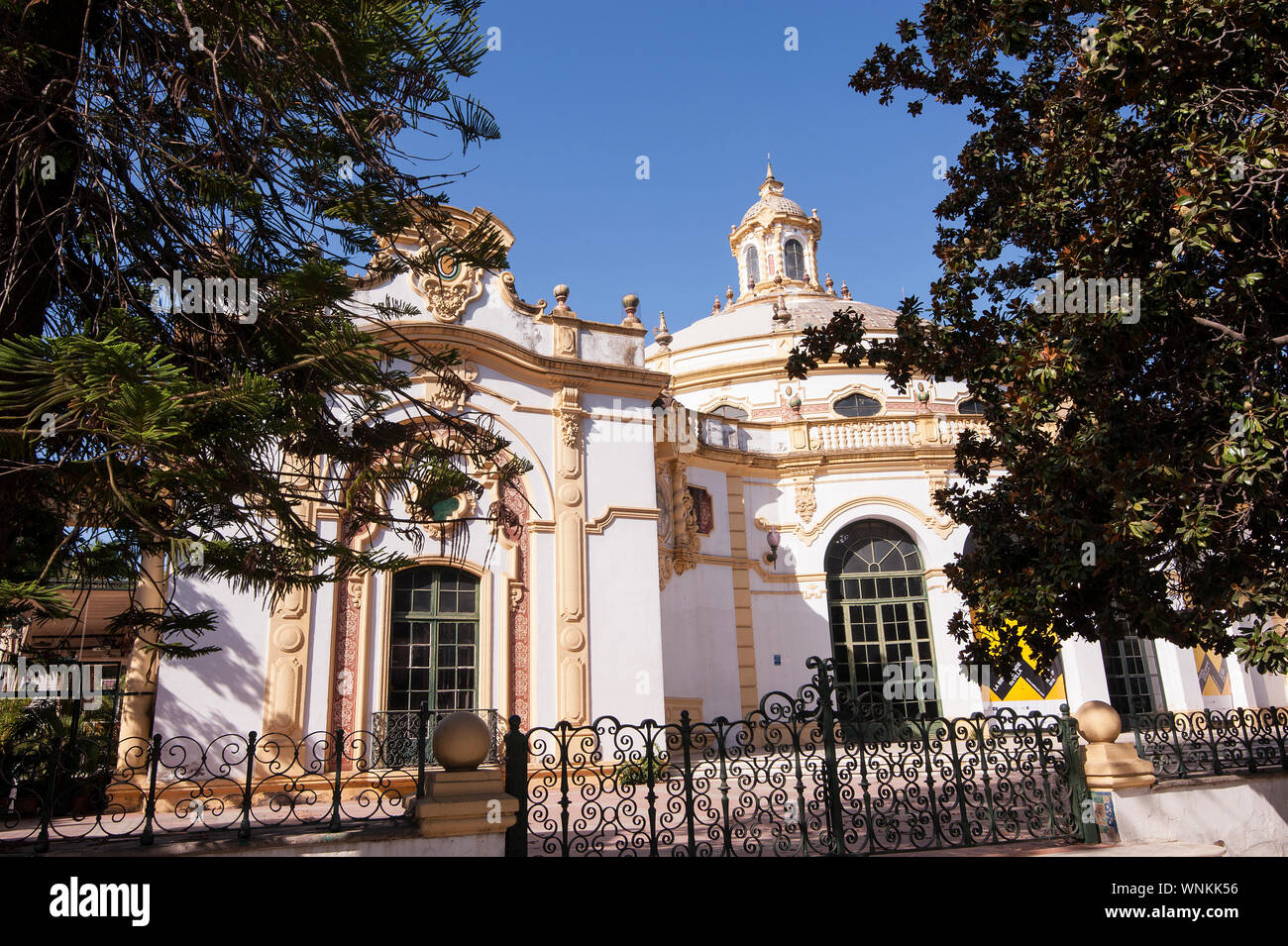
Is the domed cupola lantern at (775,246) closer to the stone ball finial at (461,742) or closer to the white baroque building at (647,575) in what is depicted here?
the white baroque building at (647,575)

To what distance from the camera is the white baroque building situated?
42.8 feet

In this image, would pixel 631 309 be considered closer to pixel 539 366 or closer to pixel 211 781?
pixel 539 366

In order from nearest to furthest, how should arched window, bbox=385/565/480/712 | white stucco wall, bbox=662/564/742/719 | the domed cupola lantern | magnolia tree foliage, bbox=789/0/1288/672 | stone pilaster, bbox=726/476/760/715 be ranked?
magnolia tree foliage, bbox=789/0/1288/672
arched window, bbox=385/565/480/712
white stucco wall, bbox=662/564/742/719
stone pilaster, bbox=726/476/760/715
the domed cupola lantern

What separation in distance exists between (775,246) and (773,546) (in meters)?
17.1

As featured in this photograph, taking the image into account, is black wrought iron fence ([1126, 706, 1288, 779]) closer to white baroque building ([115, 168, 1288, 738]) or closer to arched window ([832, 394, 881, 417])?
white baroque building ([115, 168, 1288, 738])

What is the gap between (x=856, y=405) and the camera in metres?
24.9

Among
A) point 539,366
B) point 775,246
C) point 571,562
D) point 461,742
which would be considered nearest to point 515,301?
point 539,366

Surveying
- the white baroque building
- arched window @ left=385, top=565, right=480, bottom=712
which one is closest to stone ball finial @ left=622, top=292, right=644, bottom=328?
the white baroque building

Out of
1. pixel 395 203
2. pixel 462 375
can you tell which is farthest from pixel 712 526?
pixel 395 203

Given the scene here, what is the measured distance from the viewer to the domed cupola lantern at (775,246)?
3366cm

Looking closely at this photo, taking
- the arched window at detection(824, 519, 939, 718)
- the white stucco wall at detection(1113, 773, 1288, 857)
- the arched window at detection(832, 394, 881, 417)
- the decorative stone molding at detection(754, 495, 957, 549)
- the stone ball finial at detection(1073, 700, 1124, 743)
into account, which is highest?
the arched window at detection(832, 394, 881, 417)

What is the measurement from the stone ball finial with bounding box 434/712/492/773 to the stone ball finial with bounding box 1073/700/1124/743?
5.31m

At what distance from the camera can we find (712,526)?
65.9 feet
